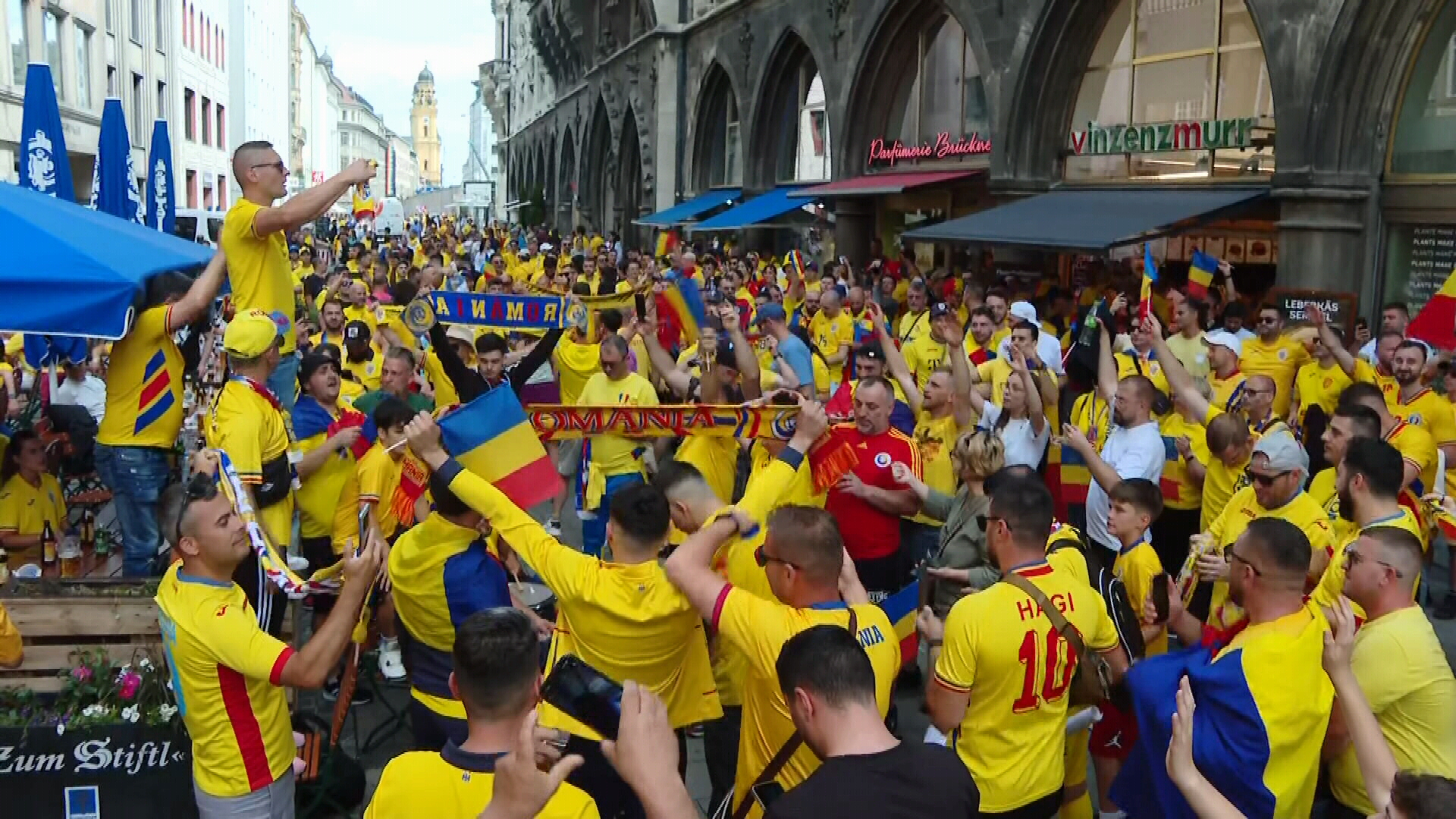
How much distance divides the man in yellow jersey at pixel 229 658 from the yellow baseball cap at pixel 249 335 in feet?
4.32

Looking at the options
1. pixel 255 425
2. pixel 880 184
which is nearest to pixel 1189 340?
pixel 255 425

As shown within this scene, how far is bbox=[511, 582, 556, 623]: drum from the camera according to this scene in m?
5.41

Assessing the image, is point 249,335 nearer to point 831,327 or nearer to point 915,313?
point 831,327

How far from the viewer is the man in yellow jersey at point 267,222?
5.47 metres

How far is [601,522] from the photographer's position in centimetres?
836

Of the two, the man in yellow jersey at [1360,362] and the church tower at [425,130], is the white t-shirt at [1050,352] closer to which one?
the man in yellow jersey at [1360,362]

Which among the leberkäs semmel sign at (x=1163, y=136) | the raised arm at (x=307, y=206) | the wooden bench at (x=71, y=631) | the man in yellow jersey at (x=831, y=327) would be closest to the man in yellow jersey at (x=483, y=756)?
the wooden bench at (x=71, y=631)

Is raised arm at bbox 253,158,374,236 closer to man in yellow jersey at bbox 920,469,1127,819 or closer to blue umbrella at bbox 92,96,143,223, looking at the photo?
man in yellow jersey at bbox 920,469,1127,819

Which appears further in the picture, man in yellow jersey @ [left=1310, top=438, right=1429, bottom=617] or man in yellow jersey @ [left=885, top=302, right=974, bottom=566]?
man in yellow jersey @ [left=885, top=302, right=974, bottom=566]

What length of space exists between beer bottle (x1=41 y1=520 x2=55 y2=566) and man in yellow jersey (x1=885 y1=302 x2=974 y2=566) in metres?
4.93

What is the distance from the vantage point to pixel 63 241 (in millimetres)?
5254

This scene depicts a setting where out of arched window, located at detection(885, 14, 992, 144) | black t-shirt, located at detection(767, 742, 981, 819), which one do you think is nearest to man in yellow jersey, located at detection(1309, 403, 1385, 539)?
black t-shirt, located at detection(767, 742, 981, 819)

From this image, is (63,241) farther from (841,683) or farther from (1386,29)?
(1386,29)

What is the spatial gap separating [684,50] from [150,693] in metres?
30.3
